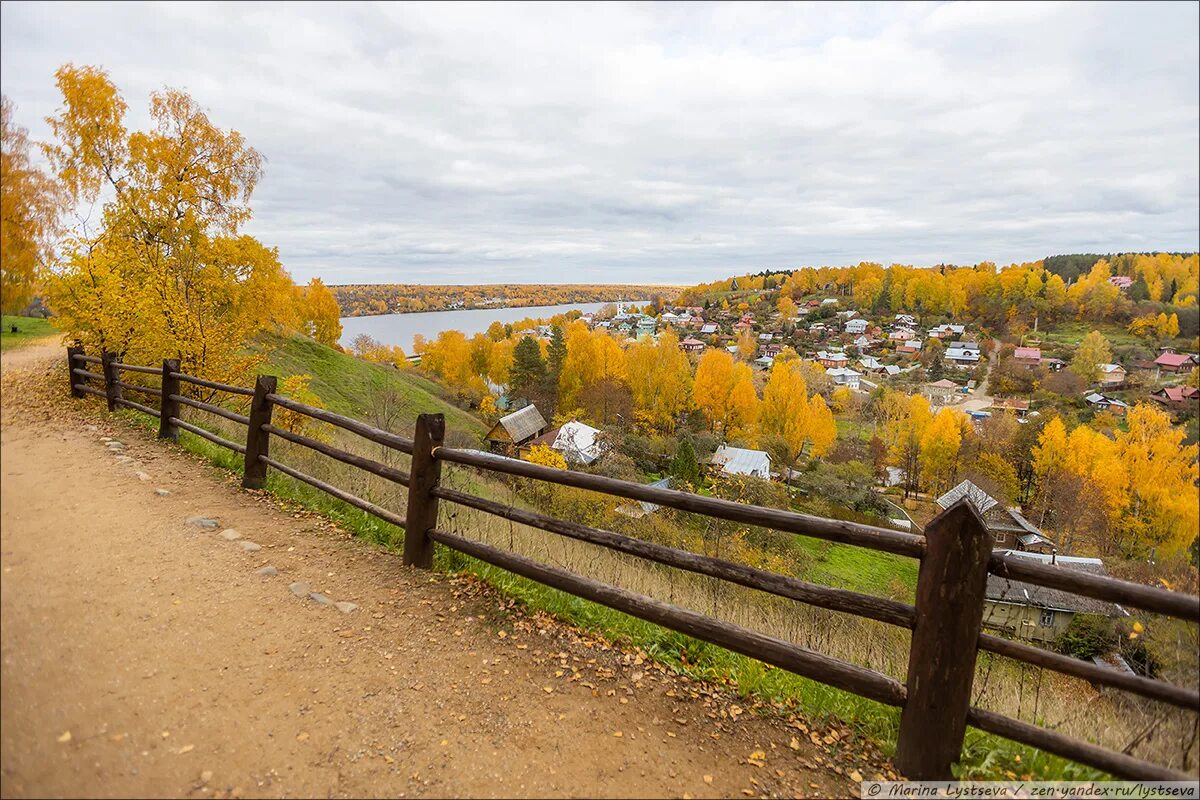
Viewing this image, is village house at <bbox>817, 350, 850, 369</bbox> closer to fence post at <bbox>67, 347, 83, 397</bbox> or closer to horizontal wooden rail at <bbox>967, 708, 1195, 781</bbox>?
horizontal wooden rail at <bbox>967, 708, 1195, 781</bbox>

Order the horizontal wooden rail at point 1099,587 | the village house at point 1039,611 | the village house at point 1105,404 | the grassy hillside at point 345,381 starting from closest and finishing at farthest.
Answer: the horizontal wooden rail at point 1099,587
the village house at point 1039,611
the village house at point 1105,404
the grassy hillside at point 345,381

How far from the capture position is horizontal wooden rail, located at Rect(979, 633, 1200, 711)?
2.63m

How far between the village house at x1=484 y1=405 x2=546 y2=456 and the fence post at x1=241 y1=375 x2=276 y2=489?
93.1 feet

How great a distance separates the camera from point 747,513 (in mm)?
3584

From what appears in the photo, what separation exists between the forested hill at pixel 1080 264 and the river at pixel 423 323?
57252mm

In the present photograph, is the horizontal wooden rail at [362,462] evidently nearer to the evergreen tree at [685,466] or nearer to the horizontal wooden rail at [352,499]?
the horizontal wooden rail at [352,499]

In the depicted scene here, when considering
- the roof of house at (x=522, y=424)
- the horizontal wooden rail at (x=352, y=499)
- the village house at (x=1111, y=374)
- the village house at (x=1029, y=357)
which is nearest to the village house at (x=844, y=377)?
the roof of house at (x=522, y=424)

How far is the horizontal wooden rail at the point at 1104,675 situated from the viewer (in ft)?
8.63

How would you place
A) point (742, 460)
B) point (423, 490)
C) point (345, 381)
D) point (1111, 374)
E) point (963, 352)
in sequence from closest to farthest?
point (423, 490) < point (1111, 374) < point (345, 381) < point (742, 460) < point (963, 352)

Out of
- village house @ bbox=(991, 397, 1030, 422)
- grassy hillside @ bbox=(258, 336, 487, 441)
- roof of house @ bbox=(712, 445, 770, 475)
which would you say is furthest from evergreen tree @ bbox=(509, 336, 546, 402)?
village house @ bbox=(991, 397, 1030, 422)

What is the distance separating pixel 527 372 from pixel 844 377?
1571 inches

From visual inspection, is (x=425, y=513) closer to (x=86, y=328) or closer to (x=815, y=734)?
(x=86, y=328)

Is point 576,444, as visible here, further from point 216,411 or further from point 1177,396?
point 1177,396

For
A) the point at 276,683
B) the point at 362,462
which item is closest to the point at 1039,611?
the point at 362,462
